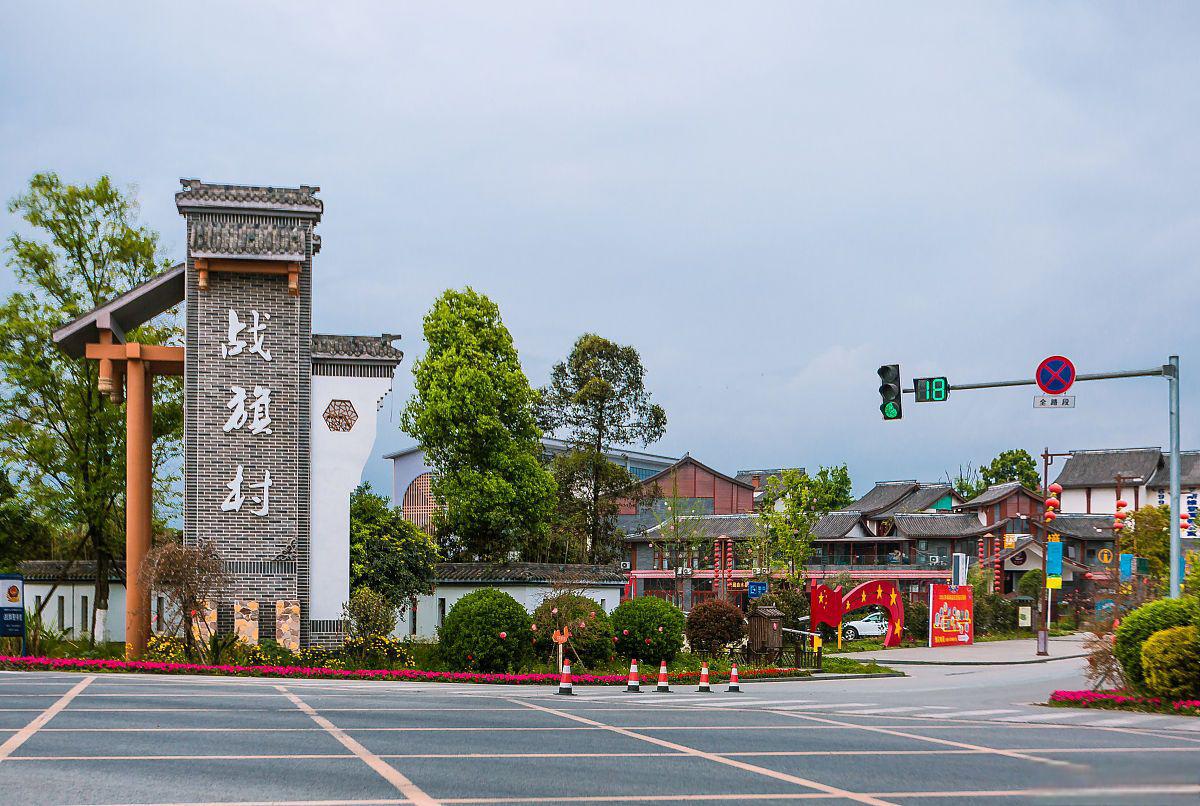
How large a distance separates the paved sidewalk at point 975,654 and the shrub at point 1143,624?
54.1 ft

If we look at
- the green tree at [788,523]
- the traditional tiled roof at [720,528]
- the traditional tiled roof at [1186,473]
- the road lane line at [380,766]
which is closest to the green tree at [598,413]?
the green tree at [788,523]

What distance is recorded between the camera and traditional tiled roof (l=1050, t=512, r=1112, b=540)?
252 feet

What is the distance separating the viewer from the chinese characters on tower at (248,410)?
29562mm

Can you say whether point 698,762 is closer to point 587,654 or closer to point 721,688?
point 721,688

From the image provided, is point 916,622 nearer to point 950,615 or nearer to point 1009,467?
point 950,615

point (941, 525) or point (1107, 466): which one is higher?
point (1107, 466)

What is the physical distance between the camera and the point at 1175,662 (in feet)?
65.8

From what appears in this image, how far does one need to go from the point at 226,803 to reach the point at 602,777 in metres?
3.58

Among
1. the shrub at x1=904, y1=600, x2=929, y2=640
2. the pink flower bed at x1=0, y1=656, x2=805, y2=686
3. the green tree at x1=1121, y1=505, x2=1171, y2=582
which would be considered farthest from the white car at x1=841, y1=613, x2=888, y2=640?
the pink flower bed at x1=0, y1=656, x2=805, y2=686

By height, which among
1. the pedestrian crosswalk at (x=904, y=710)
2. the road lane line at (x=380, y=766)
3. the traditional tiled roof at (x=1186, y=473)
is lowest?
the pedestrian crosswalk at (x=904, y=710)

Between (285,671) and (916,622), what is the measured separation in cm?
3426

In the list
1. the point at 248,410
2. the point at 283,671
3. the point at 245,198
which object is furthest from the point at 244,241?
the point at 283,671

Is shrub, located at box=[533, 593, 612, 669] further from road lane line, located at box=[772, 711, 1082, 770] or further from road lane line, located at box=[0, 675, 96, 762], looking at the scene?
road lane line, located at box=[0, 675, 96, 762]

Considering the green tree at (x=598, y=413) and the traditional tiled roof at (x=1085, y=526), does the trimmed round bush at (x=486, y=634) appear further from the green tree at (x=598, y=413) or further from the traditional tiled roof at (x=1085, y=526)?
the traditional tiled roof at (x=1085, y=526)
